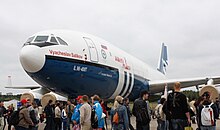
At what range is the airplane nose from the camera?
12633mm

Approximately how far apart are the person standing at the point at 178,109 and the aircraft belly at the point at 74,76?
263 inches

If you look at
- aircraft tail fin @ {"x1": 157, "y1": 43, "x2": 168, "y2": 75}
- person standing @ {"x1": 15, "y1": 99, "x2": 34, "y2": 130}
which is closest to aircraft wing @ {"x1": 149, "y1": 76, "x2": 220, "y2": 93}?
person standing @ {"x1": 15, "y1": 99, "x2": 34, "y2": 130}

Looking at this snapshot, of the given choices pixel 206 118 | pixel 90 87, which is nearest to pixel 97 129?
pixel 206 118

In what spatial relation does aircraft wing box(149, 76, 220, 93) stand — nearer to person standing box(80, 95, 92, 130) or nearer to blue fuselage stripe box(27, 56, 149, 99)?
blue fuselage stripe box(27, 56, 149, 99)

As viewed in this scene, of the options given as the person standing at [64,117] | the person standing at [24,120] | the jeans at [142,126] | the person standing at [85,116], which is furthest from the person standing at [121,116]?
→ the person standing at [64,117]

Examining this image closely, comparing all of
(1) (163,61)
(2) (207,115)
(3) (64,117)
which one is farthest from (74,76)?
(1) (163,61)

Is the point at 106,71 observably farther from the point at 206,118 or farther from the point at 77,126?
the point at 206,118

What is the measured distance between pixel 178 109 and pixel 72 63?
700 cm

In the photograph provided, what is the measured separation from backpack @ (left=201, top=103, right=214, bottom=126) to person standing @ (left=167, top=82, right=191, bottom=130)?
0.97 meters

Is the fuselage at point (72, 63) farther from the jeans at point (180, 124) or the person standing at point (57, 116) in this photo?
the jeans at point (180, 124)

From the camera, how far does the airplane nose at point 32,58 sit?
12.6m

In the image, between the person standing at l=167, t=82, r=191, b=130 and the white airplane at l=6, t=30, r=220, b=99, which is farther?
the white airplane at l=6, t=30, r=220, b=99

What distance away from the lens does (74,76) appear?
14.0 m

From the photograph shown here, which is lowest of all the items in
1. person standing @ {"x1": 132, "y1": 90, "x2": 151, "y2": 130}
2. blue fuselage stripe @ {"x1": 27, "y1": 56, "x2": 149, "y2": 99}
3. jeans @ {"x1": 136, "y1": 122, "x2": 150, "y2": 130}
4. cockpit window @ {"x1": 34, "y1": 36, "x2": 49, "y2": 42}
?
jeans @ {"x1": 136, "y1": 122, "x2": 150, "y2": 130}
